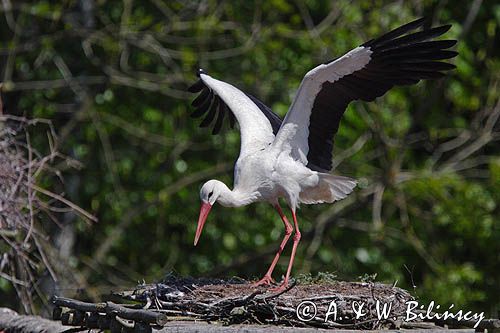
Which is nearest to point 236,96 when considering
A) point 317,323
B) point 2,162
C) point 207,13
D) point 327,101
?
point 327,101

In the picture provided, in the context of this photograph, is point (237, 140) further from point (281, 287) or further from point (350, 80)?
point (281, 287)

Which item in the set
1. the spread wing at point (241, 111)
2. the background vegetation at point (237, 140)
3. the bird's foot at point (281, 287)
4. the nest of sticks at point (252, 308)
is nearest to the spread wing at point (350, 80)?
the spread wing at point (241, 111)

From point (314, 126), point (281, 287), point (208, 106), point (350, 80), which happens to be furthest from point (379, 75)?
point (208, 106)

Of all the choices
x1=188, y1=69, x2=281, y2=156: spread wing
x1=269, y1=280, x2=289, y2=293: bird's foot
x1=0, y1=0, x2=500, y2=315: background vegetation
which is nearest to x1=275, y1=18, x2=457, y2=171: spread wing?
x1=188, y1=69, x2=281, y2=156: spread wing

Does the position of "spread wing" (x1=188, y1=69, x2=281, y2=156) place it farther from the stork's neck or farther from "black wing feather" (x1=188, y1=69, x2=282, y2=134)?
the stork's neck

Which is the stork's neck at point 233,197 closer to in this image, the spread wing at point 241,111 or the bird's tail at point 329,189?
the spread wing at point 241,111

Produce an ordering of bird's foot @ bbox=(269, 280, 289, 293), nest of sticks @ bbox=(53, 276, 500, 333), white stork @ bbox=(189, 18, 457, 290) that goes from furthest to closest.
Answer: white stork @ bbox=(189, 18, 457, 290) < bird's foot @ bbox=(269, 280, 289, 293) < nest of sticks @ bbox=(53, 276, 500, 333)

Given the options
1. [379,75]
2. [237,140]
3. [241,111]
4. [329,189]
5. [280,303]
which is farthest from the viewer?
[237,140]

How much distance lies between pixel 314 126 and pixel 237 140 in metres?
4.02

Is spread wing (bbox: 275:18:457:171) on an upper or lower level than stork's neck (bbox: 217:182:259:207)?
upper

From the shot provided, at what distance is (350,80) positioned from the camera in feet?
20.6

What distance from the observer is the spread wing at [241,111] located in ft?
22.0

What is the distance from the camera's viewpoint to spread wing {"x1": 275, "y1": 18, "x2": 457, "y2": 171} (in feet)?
19.4

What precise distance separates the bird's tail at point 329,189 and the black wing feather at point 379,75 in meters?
0.10
